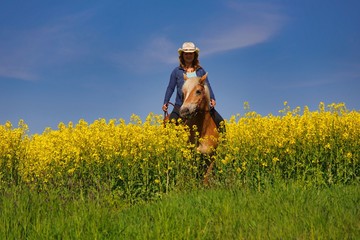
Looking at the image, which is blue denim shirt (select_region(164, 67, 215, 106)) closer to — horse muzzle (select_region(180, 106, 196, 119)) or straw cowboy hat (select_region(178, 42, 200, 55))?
straw cowboy hat (select_region(178, 42, 200, 55))

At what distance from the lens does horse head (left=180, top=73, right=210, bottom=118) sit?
388 inches

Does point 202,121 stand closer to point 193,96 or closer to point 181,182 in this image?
point 193,96

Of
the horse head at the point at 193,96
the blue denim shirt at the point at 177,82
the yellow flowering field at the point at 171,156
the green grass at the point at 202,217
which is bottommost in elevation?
the green grass at the point at 202,217

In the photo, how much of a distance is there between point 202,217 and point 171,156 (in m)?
3.15

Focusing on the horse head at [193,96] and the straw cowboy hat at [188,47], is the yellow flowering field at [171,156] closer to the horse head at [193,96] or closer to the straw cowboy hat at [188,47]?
the horse head at [193,96]

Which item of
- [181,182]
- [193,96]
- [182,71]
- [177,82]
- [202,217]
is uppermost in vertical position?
[182,71]

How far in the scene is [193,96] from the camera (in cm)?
988

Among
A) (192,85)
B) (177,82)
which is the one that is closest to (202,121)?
(192,85)

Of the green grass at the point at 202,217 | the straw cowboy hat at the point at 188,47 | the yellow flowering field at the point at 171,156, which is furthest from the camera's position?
the straw cowboy hat at the point at 188,47

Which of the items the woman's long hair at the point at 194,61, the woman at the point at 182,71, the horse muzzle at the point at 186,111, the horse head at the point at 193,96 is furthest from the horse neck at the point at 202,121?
the woman's long hair at the point at 194,61

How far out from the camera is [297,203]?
7355mm

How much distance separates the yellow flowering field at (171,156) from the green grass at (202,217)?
133cm

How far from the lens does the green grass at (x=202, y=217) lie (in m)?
6.29

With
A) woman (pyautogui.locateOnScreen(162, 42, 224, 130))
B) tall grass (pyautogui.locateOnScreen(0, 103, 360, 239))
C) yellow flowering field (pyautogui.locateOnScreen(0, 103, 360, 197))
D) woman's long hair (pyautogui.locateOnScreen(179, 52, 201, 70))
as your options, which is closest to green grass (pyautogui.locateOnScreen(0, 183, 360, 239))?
tall grass (pyautogui.locateOnScreen(0, 103, 360, 239))
